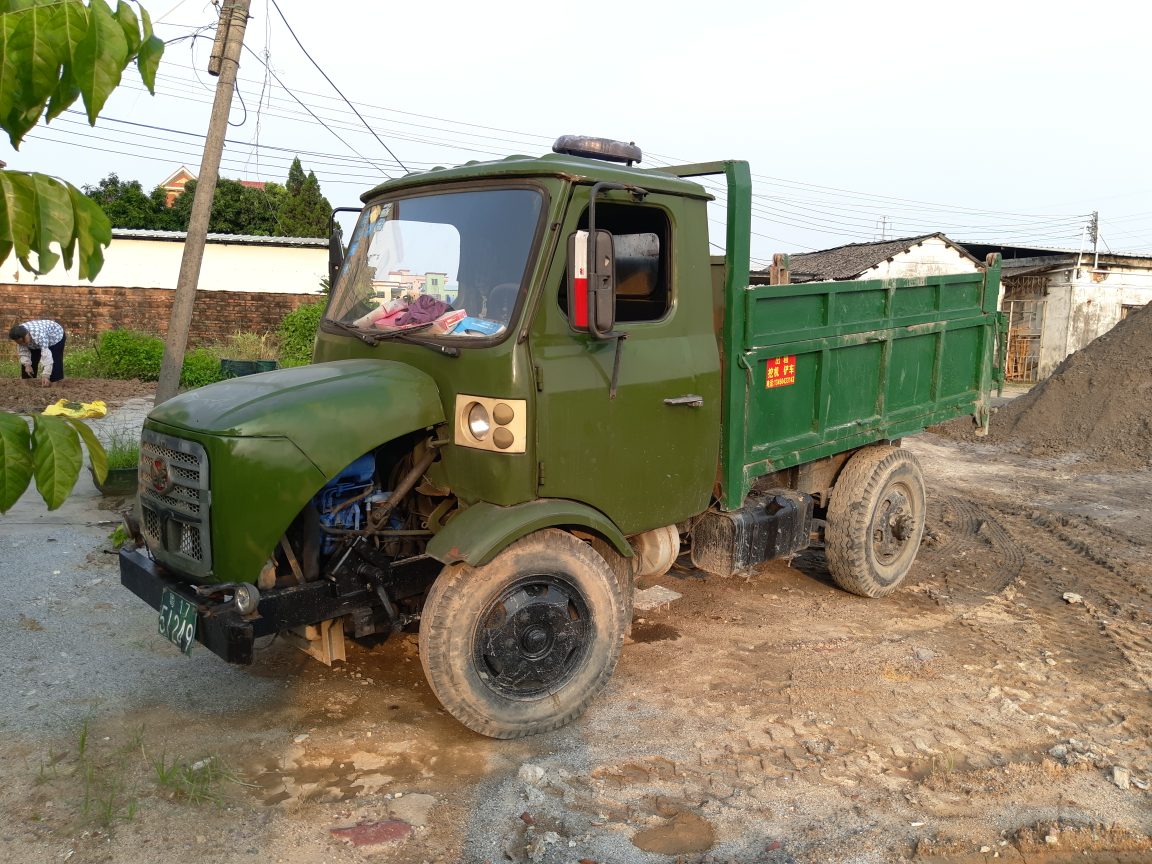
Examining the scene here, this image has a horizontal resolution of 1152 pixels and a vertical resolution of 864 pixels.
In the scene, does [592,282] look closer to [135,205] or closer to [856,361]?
[856,361]

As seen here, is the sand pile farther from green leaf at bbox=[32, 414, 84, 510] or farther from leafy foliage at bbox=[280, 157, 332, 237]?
leafy foliage at bbox=[280, 157, 332, 237]

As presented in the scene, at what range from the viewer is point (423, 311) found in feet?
13.2

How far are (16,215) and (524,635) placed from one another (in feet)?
9.10

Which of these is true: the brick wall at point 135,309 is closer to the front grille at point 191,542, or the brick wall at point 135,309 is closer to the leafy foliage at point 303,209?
the leafy foliage at point 303,209

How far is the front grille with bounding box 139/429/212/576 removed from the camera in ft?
11.0

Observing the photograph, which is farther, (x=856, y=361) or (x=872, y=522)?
(x=872, y=522)

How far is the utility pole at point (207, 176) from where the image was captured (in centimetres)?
779

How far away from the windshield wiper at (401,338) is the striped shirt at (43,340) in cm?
1120

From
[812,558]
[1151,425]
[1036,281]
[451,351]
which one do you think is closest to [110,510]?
[451,351]

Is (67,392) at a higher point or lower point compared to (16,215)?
lower

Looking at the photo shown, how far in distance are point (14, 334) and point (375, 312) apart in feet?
37.8

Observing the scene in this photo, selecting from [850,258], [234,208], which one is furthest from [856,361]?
[234,208]

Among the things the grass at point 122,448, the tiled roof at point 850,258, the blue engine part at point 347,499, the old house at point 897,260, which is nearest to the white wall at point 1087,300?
the old house at point 897,260

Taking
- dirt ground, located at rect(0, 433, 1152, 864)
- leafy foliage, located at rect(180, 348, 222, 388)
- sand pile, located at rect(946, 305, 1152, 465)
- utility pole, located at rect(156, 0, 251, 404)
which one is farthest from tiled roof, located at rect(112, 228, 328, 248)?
dirt ground, located at rect(0, 433, 1152, 864)
